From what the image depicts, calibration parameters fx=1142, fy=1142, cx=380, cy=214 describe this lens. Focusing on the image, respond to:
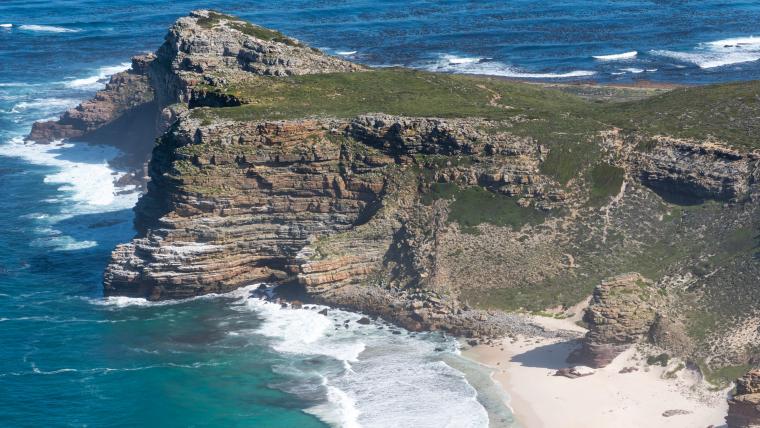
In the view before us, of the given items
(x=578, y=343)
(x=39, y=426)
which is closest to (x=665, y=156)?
(x=578, y=343)

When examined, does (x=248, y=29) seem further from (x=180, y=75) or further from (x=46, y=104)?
(x=46, y=104)

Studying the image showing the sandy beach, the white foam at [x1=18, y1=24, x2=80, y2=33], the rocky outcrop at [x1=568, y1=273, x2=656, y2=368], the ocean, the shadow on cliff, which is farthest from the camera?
the white foam at [x1=18, y1=24, x2=80, y2=33]

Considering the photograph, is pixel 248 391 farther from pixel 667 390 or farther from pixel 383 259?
pixel 667 390

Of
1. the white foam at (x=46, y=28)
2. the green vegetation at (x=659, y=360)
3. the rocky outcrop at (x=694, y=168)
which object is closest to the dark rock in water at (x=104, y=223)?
the rocky outcrop at (x=694, y=168)

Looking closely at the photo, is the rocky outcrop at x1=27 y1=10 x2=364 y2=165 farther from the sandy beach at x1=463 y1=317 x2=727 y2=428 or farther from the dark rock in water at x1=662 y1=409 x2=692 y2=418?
the dark rock in water at x1=662 y1=409 x2=692 y2=418

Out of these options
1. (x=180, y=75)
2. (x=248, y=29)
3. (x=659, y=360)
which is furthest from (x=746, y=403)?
(x=248, y=29)

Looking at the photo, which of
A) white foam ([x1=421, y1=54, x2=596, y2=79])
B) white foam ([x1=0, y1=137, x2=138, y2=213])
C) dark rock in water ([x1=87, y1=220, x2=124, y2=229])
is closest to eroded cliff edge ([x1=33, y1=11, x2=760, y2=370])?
dark rock in water ([x1=87, y1=220, x2=124, y2=229])
